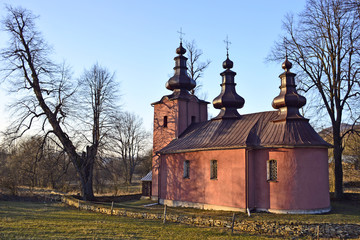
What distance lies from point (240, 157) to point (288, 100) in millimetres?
4051

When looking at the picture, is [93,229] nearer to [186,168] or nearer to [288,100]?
[186,168]

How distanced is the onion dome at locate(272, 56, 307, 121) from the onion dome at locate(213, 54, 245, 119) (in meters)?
3.00

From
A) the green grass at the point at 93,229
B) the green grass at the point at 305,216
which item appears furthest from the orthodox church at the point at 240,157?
the green grass at the point at 93,229

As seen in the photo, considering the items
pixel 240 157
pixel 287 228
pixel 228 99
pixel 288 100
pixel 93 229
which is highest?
pixel 228 99

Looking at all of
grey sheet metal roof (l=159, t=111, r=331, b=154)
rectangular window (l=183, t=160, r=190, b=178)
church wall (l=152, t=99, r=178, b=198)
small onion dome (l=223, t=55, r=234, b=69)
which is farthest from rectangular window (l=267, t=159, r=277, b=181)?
small onion dome (l=223, t=55, r=234, b=69)

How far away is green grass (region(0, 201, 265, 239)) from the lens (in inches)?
422

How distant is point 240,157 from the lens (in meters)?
16.6

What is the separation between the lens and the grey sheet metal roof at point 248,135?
15.7 meters

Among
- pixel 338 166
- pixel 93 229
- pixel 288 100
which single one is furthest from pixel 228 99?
pixel 93 229

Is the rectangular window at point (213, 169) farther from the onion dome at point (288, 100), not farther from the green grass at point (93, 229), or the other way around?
the green grass at point (93, 229)

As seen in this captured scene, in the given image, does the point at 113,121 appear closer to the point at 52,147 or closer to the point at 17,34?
the point at 52,147

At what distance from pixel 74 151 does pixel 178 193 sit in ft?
26.7

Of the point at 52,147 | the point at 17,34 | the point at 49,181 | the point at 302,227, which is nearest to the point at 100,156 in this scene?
the point at 52,147

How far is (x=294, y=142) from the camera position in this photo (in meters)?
15.3
